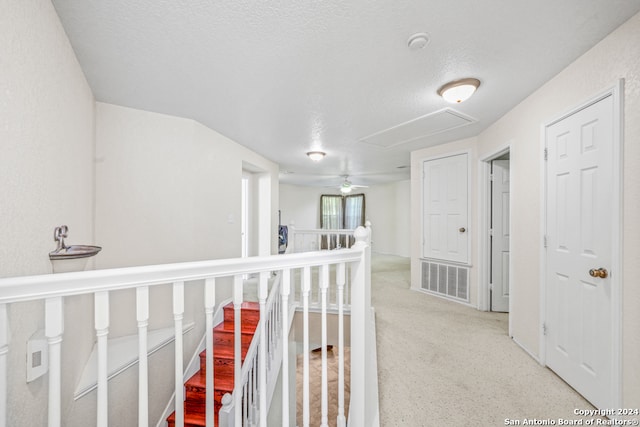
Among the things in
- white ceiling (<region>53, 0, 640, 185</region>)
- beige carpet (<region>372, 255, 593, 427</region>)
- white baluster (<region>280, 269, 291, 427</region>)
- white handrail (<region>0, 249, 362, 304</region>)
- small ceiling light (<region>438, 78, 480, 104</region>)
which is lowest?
beige carpet (<region>372, 255, 593, 427</region>)

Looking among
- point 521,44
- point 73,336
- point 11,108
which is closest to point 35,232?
point 11,108

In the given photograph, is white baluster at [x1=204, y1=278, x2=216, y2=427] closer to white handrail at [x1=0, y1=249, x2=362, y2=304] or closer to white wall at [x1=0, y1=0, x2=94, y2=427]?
white handrail at [x1=0, y1=249, x2=362, y2=304]

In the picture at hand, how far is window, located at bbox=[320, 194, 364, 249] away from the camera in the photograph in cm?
900

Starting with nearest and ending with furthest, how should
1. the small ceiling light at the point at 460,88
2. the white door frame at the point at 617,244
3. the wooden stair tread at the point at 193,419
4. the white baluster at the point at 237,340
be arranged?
the white baluster at the point at 237,340 < the white door frame at the point at 617,244 < the small ceiling light at the point at 460,88 < the wooden stair tread at the point at 193,419

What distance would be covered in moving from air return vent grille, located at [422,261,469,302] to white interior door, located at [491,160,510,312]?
1.09 feet

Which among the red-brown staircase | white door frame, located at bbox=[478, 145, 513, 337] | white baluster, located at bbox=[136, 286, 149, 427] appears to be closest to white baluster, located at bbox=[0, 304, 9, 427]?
white baluster, located at bbox=[136, 286, 149, 427]

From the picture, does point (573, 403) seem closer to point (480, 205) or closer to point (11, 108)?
point (480, 205)

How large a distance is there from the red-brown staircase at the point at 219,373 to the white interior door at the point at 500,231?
3136mm

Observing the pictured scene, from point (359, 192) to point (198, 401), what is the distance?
735cm

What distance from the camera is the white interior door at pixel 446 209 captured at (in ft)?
11.5

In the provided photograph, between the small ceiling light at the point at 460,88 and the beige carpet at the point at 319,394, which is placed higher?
the small ceiling light at the point at 460,88

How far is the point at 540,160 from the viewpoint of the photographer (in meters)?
2.10

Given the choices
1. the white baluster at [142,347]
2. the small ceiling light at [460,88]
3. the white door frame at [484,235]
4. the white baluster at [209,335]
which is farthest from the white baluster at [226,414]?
the white door frame at [484,235]

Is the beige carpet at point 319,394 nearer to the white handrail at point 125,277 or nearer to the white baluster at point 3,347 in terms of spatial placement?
the white handrail at point 125,277
